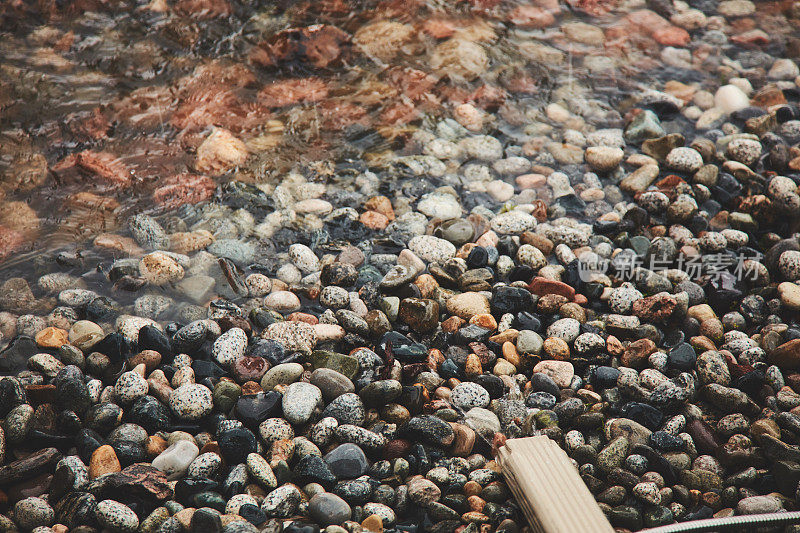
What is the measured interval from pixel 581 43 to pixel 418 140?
6.89 ft

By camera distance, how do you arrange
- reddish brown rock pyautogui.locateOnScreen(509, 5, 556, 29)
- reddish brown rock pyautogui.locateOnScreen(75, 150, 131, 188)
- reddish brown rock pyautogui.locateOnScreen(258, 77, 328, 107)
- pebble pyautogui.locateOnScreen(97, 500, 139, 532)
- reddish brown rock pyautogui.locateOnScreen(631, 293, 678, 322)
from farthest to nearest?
reddish brown rock pyautogui.locateOnScreen(509, 5, 556, 29) → reddish brown rock pyautogui.locateOnScreen(258, 77, 328, 107) → reddish brown rock pyautogui.locateOnScreen(75, 150, 131, 188) → reddish brown rock pyautogui.locateOnScreen(631, 293, 678, 322) → pebble pyautogui.locateOnScreen(97, 500, 139, 532)

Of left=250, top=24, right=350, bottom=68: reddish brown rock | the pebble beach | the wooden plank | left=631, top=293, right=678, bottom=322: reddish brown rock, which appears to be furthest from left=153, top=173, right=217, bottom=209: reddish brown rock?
left=631, top=293, right=678, bottom=322: reddish brown rock

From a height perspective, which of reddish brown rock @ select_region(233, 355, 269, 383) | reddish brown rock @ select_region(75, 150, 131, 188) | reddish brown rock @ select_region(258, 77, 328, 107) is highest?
reddish brown rock @ select_region(258, 77, 328, 107)

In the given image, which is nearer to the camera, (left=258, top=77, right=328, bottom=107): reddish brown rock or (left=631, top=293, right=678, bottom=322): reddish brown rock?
(left=631, top=293, right=678, bottom=322): reddish brown rock

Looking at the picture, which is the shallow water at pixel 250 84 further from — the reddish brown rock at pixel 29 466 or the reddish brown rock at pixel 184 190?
the reddish brown rock at pixel 29 466

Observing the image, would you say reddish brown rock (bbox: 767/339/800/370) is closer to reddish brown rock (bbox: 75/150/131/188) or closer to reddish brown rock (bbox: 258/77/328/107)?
reddish brown rock (bbox: 258/77/328/107)

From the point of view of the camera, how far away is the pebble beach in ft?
7.97

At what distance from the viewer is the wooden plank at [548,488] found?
217 centimetres

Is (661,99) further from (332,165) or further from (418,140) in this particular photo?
(332,165)

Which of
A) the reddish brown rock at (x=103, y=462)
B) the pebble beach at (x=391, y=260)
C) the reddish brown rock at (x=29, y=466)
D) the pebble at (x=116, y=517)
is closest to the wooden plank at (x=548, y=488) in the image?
the pebble beach at (x=391, y=260)

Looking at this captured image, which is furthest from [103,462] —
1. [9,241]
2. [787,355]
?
[787,355]

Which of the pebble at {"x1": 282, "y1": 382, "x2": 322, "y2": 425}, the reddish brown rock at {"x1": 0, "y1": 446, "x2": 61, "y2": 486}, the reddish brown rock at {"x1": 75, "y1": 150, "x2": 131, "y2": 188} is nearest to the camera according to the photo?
the reddish brown rock at {"x1": 0, "y1": 446, "x2": 61, "y2": 486}

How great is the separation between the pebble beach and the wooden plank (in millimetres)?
111

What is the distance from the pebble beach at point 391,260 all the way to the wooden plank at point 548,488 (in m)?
0.11
